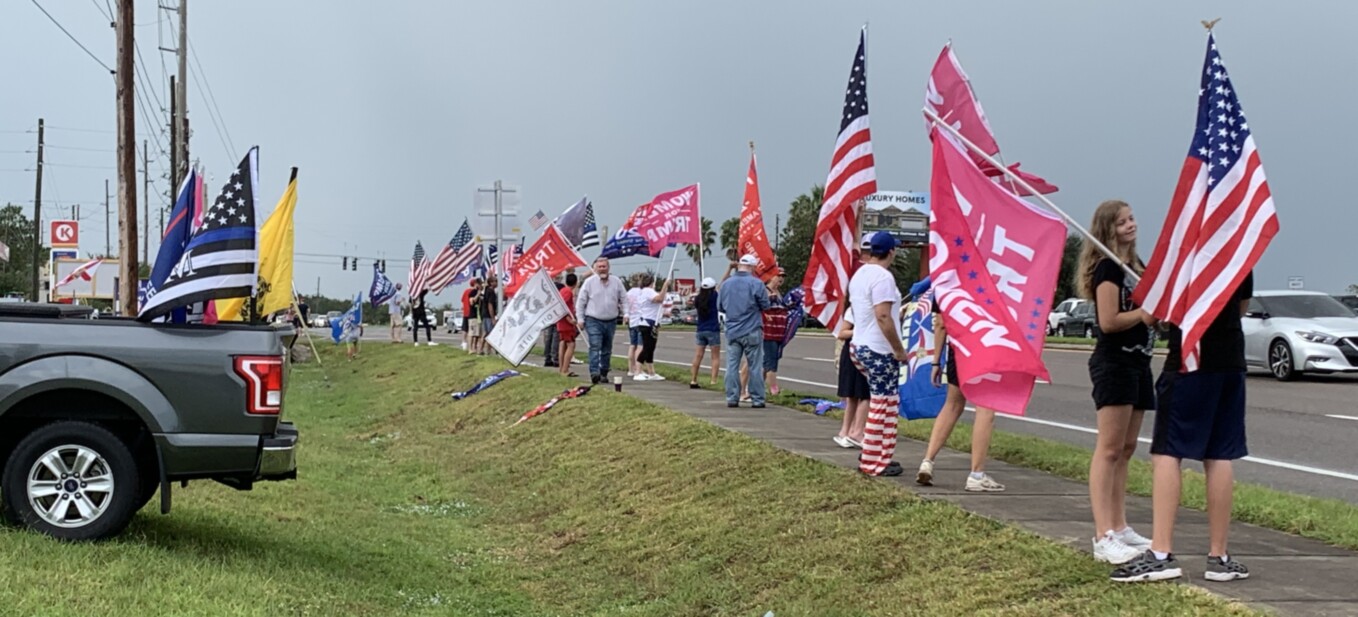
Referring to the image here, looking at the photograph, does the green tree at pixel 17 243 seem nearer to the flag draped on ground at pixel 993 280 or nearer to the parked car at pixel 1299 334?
the parked car at pixel 1299 334

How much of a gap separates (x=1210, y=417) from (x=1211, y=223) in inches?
34.4

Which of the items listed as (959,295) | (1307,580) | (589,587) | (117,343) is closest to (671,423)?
(589,587)

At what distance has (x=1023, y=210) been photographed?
6.56 meters

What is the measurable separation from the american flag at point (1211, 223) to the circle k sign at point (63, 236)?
2171 inches

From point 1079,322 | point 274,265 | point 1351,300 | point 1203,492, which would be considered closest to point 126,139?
point 274,265

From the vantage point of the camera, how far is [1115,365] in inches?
226

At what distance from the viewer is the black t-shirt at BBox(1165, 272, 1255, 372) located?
524cm

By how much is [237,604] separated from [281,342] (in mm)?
1682

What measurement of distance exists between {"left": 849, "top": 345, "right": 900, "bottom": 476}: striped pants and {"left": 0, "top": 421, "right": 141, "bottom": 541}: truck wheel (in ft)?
15.5

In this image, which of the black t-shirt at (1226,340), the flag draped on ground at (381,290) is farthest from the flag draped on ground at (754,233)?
the flag draped on ground at (381,290)

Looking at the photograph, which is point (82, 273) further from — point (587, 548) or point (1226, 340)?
point (1226, 340)

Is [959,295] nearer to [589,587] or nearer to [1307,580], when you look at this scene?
[1307,580]

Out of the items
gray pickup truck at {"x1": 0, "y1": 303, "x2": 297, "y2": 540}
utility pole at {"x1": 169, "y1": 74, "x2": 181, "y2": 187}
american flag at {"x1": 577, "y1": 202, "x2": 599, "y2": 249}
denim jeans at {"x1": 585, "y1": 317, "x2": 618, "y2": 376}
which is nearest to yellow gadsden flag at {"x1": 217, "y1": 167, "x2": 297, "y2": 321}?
gray pickup truck at {"x1": 0, "y1": 303, "x2": 297, "y2": 540}

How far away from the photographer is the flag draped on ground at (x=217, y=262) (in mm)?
6852
